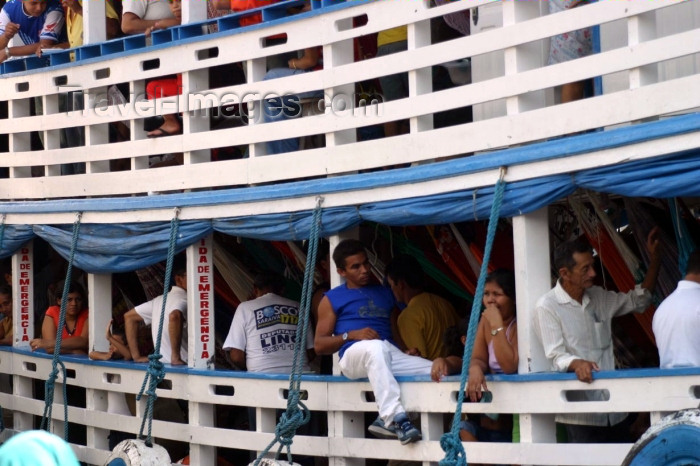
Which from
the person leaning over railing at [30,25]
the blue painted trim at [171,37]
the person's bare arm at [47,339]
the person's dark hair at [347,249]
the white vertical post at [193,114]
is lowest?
the person's bare arm at [47,339]

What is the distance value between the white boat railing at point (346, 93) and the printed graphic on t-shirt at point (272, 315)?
943 mm

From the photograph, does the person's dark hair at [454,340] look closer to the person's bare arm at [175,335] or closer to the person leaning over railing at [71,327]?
the person's bare arm at [175,335]

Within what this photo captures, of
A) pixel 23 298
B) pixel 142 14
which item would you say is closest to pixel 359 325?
pixel 142 14

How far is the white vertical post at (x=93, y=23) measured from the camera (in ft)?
36.4

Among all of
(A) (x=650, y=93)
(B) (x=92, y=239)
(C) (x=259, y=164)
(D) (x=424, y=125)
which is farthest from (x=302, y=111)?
(A) (x=650, y=93)

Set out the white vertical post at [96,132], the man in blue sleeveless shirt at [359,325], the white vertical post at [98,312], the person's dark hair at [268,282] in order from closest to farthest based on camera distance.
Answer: the man in blue sleeveless shirt at [359,325] → the person's dark hair at [268,282] → the white vertical post at [96,132] → the white vertical post at [98,312]

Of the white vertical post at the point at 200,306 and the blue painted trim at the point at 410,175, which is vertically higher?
the blue painted trim at the point at 410,175

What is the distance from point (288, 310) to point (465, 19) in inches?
97.7

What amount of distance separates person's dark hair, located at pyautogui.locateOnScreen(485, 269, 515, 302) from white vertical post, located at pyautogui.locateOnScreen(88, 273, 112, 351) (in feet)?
13.4

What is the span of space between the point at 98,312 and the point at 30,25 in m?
2.97

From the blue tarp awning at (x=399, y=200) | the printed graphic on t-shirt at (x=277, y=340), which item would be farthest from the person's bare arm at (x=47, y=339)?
the printed graphic on t-shirt at (x=277, y=340)

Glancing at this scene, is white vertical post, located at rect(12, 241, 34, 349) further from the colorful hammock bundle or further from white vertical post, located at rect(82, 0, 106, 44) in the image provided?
the colorful hammock bundle

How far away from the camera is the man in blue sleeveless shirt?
27.2ft

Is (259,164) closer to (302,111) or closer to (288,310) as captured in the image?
(302,111)
